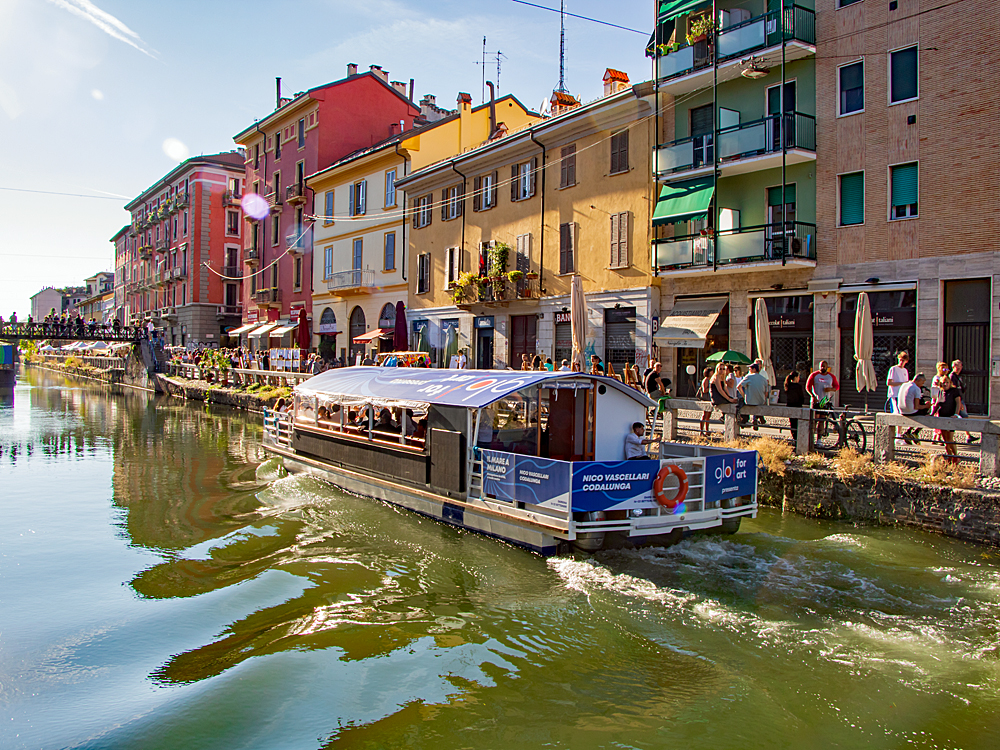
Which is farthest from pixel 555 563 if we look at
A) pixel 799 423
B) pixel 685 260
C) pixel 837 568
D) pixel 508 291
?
pixel 508 291

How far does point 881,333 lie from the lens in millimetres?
18406

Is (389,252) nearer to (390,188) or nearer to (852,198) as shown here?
(390,188)

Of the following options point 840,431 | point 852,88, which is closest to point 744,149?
point 852,88


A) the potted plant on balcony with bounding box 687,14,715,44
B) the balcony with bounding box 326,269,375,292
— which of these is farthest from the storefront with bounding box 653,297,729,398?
the balcony with bounding box 326,269,375,292

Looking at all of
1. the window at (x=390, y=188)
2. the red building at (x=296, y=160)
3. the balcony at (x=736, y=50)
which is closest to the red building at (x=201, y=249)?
the red building at (x=296, y=160)

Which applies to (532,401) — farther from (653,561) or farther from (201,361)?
(201,361)

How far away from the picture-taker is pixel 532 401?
41.4 ft

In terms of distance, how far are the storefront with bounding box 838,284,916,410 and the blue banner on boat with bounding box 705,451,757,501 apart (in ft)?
26.7

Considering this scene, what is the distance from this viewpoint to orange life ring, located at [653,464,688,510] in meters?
9.85

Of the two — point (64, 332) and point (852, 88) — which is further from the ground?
point (852, 88)

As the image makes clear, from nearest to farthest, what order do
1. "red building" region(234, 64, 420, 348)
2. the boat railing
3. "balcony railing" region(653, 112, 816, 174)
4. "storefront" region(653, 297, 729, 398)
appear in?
the boat railing, "balcony railing" region(653, 112, 816, 174), "storefront" region(653, 297, 729, 398), "red building" region(234, 64, 420, 348)

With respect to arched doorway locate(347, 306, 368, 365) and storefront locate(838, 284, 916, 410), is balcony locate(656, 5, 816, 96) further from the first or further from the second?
arched doorway locate(347, 306, 368, 365)

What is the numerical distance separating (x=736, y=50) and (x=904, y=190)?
6416 mm

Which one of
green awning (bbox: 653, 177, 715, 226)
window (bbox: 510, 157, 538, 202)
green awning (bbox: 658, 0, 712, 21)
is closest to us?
green awning (bbox: 653, 177, 715, 226)
